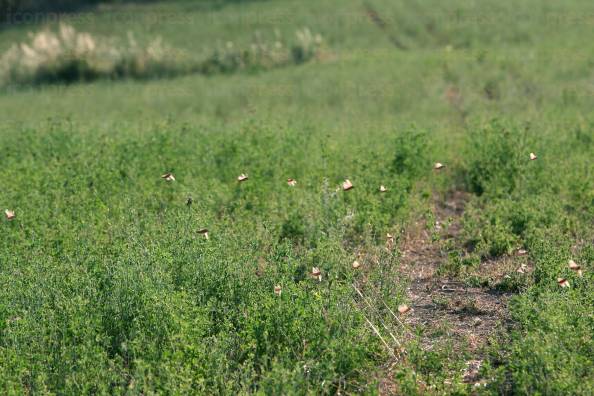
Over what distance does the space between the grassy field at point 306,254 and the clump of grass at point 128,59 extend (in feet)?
23.7

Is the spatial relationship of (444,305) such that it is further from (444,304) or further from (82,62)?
(82,62)

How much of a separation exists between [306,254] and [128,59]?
17836 millimetres

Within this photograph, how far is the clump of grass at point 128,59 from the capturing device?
2233 cm

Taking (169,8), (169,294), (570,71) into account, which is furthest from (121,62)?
(169,294)

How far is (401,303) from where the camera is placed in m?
6.04

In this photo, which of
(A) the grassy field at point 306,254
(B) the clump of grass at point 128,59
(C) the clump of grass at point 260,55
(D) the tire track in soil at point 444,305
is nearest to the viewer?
(A) the grassy field at point 306,254

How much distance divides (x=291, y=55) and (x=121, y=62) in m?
5.11

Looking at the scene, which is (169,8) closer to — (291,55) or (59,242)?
(291,55)

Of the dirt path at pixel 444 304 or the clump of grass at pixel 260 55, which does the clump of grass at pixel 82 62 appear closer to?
the clump of grass at pixel 260 55

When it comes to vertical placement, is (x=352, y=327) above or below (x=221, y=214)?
above

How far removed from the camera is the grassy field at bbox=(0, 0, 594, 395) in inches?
202

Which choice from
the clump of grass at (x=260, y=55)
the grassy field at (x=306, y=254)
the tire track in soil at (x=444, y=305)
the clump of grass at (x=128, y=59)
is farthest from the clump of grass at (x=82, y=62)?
the tire track in soil at (x=444, y=305)

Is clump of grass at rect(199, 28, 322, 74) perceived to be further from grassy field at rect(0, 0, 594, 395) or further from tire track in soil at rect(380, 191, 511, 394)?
tire track in soil at rect(380, 191, 511, 394)

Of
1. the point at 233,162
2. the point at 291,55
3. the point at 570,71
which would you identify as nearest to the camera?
the point at 233,162
